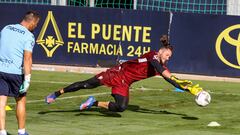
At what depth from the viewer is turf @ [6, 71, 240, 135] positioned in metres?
11.2

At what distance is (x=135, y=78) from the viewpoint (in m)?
12.8

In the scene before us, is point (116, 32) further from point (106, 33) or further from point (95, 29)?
point (95, 29)

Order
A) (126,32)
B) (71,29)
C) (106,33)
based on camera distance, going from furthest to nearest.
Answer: (71,29) → (106,33) → (126,32)

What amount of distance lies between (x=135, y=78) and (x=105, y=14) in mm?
9213

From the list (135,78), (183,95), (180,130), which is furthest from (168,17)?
(180,130)

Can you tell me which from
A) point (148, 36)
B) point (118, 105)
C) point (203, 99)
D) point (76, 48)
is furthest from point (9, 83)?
point (76, 48)

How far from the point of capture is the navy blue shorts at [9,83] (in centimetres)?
995

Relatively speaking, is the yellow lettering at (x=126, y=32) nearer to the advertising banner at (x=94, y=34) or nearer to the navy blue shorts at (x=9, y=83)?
the advertising banner at (x=94, y=34)

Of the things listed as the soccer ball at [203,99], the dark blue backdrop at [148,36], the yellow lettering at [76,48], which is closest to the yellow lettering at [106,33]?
the dark blue backdrop at [148,36]

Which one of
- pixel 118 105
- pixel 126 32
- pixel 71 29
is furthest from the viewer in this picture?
pixel 71 29

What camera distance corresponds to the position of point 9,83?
10.0 meters

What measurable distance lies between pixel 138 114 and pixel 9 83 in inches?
150

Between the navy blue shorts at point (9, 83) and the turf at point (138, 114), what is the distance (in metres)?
0.93

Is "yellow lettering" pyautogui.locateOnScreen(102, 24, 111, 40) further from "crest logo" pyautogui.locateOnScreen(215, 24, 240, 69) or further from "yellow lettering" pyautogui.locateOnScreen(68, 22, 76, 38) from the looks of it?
"crest logo" pyautogui.locateOnScreen(215, 24, 240, 69)
